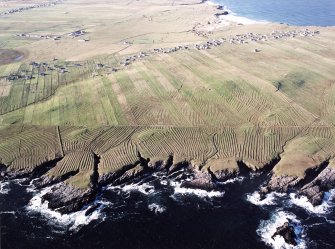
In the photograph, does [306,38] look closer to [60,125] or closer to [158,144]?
[158,144]

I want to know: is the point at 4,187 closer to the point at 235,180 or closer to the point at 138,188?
the point at 138,188

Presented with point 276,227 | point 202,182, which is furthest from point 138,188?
point 276,227

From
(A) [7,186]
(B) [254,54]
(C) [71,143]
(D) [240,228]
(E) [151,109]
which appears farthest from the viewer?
(B) [254,54]

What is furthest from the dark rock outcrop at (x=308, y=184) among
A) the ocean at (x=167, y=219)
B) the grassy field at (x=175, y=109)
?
the grassy field at (x=175, y=109)

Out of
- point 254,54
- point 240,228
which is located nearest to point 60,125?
point 240,228

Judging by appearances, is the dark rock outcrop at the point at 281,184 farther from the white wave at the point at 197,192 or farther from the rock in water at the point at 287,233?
the rock in water at the point at 287,233

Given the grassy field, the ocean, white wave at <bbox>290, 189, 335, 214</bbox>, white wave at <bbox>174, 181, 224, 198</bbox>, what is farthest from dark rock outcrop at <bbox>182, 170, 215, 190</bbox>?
white wave at <bbox>290, 189, 335, 214</bbox>
